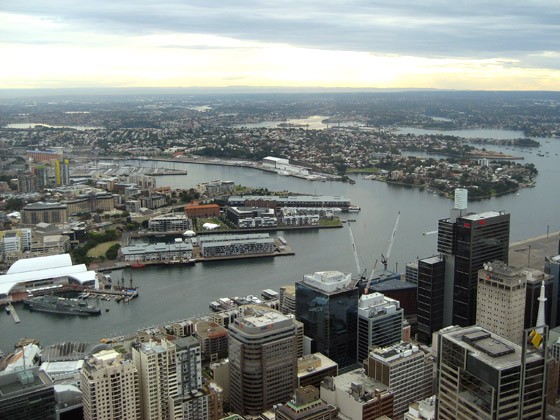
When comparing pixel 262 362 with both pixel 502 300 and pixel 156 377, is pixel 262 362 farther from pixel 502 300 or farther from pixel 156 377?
pixel 502 300

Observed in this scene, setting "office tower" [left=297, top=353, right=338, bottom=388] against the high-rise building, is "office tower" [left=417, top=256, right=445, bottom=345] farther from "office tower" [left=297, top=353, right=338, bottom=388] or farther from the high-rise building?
the high-rise building

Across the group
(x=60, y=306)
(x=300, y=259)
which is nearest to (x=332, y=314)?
(x=60, y=306)

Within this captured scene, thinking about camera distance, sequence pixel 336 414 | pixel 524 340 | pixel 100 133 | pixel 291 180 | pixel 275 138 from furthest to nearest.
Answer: pixel 100 133, pixel 275 138, pixel 291 180, pixel 336 414, pixel 524 340

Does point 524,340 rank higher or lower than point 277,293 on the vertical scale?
higher

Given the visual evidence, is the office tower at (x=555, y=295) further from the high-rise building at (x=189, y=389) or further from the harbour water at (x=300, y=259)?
the high-rise building at (x=189, y=389)

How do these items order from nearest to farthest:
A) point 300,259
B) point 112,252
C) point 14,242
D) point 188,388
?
point 188,388
point 300,259
point 112,252
point 14,242

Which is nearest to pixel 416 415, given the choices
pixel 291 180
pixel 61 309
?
pixel 61 309

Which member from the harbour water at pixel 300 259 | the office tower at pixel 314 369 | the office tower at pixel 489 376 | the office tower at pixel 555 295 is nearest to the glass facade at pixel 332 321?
the office tower at pixel 314 369

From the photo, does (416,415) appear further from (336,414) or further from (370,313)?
(370,313)
